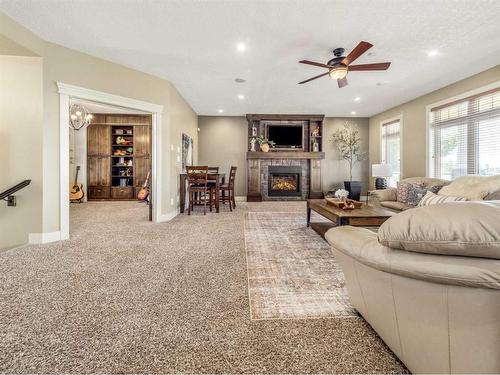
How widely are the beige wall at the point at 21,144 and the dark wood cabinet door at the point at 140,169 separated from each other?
401 cm

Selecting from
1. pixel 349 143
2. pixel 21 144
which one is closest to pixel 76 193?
pixel 21 144

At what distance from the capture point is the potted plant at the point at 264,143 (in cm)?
746

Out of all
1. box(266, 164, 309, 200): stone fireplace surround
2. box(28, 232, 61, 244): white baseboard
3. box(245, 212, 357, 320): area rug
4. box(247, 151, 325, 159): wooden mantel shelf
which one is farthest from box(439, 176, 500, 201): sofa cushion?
box(28, 232, 61, 244): white baseboard

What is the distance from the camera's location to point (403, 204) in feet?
13.2

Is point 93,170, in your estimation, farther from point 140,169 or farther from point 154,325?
point 154,325

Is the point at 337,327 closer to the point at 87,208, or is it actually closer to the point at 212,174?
the point at 212,174

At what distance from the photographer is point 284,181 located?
25.7ft

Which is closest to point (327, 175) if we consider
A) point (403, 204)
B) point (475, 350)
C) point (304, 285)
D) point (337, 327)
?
point (403, 204)

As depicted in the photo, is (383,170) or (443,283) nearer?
(443,283)

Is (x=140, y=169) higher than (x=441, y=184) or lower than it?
higher

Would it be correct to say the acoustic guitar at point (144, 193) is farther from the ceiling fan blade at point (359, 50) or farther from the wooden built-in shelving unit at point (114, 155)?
the ceiling fan blade at point (359, 50)

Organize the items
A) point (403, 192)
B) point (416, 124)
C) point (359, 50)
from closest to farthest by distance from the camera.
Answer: point (359, 50)
point (403, 192)
point (416, 124)

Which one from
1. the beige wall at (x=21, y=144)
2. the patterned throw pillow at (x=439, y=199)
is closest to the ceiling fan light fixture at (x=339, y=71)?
the patterned throw pillow at (x=439, y=199)

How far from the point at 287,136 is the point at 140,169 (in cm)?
447
